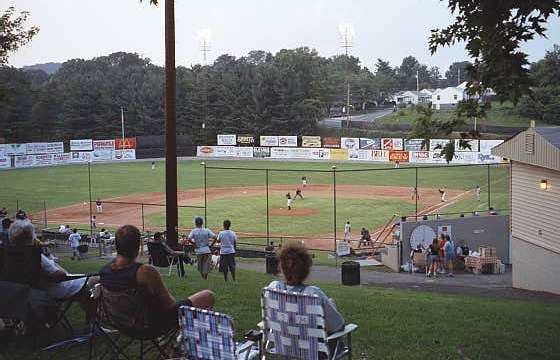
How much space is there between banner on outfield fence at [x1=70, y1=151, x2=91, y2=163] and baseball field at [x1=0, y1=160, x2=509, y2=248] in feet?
14.5

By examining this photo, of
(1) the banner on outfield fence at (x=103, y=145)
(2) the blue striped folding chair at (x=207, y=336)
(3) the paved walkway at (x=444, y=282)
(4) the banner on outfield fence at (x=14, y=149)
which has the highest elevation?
(1) the banner on outfield fence at (x=103, y=145)

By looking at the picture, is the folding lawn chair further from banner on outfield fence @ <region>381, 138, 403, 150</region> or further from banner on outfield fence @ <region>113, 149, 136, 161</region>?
banner on outfield fence @ <region>113, 149, 136, 161</region>

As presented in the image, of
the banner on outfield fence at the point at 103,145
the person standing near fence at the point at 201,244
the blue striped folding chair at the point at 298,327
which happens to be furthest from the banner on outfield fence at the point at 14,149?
the blue striped folding chair at the point at 298,327

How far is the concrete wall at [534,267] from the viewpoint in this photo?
18.7m

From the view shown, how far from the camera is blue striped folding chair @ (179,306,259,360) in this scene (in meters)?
4.96

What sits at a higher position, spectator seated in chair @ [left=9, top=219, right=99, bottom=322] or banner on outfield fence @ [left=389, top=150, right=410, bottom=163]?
banner on outfield fence @ [left=389, top=150, right=410, bottom=163]

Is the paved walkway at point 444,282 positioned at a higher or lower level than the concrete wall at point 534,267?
lower

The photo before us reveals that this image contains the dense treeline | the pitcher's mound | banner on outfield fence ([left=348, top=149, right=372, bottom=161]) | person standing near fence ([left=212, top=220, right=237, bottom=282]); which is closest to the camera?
person standing near fence ([left=212, top=220, right=237, bottom=282])

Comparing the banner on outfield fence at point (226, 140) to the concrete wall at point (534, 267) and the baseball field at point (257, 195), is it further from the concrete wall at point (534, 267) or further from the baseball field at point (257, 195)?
the concrete wall at point (534, 267)

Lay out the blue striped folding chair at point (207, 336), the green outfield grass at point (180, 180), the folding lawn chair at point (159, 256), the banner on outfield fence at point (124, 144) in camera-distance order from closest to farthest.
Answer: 1. the blue striped folding chair at point (207, 336)
2. the folding lawn chair at point (159, 256)
3. the green outfield grass at point (180, 180)
4. the banner on outfield fence at point (124, 144)

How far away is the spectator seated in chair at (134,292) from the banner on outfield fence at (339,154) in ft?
213

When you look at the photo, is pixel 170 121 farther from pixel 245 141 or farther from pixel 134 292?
pixel 245 141

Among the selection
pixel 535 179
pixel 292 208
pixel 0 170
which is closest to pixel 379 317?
pixel 535 179

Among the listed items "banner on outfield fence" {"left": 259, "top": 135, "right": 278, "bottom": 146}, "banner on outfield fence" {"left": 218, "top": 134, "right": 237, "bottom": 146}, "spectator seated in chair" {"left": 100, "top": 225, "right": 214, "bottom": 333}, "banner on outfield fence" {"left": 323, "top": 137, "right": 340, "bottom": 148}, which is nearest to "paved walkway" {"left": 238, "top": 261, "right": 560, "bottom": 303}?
"spectator seated in chair" {"left": 100, "top": 225, "right": 214, "bottom": 333}
